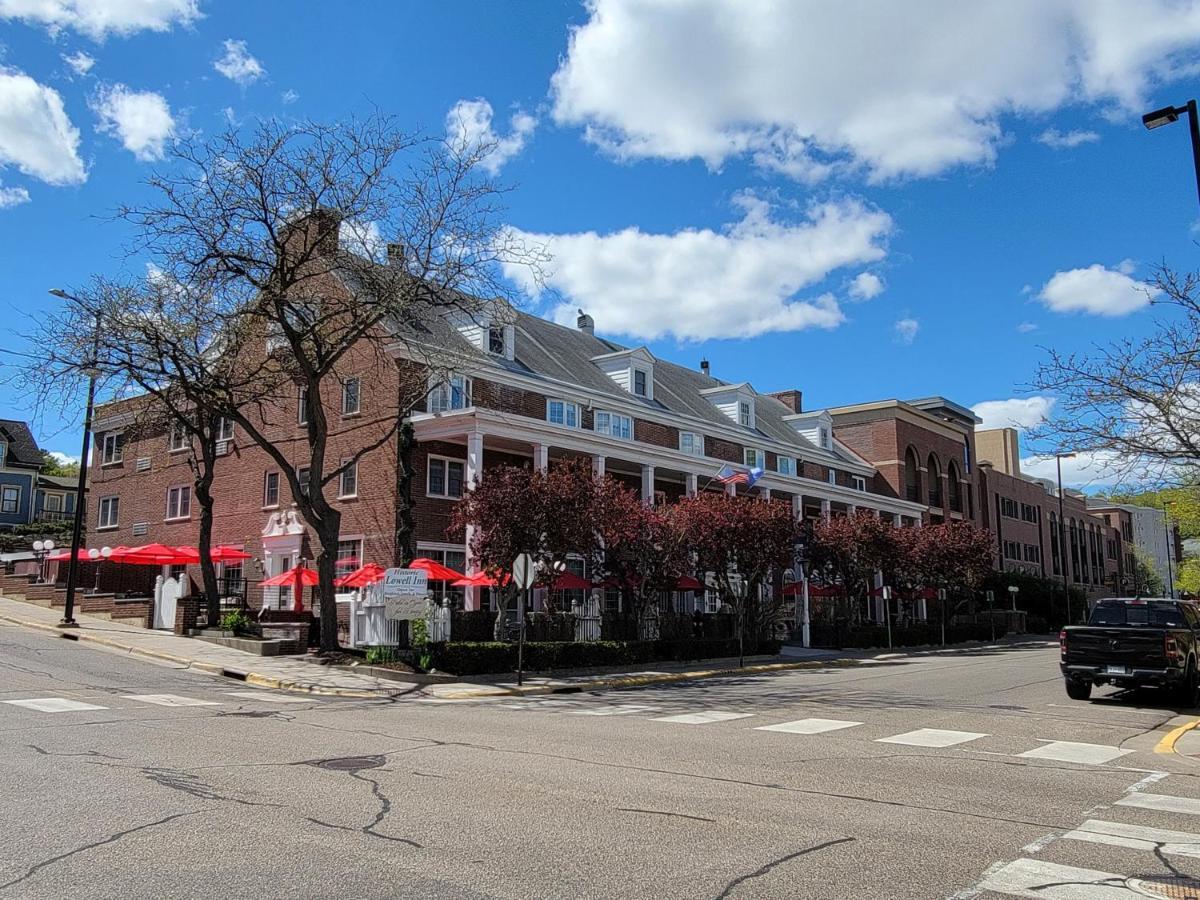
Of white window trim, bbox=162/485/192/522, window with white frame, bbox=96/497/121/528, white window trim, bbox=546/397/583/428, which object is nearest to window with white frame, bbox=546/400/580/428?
white window trim, bbox=546/397/583/428

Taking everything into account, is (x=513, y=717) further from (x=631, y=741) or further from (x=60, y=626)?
(x=60, y=626)

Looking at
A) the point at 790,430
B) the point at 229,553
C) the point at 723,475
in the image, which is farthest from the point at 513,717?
the point at 790,430

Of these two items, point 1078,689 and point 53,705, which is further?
point 1078,689

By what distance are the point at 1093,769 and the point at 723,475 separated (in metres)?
24.4

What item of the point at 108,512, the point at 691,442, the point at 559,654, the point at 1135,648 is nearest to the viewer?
the point at 1135,648

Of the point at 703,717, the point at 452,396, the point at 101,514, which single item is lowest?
the point at 703,717

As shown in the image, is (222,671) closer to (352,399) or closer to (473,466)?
(473,466)

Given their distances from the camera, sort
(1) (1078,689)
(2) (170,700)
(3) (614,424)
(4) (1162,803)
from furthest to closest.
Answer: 1. (3) (614,424)
2. (1) (1078,689)
3. (2) (170,700)
4. (4) (1162,803)

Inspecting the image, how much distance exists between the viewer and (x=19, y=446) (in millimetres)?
63031

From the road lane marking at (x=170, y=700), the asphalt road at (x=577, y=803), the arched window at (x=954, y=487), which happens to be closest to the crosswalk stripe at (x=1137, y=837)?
the asphalt road at (x=577, y=803)

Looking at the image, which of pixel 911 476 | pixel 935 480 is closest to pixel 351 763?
pixel 911 476

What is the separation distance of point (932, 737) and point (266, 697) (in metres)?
11.4

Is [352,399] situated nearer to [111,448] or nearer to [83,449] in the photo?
[83,449]

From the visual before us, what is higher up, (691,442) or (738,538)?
(691,442)
